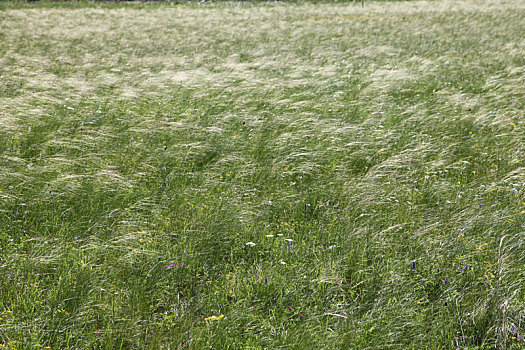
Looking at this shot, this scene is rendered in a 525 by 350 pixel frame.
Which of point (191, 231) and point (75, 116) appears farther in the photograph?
point (75, 116)

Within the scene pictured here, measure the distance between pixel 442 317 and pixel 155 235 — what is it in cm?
202

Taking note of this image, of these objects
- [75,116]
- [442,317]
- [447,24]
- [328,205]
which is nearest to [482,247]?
[442,317]

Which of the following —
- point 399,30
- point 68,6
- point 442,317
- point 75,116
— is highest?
point 68,6

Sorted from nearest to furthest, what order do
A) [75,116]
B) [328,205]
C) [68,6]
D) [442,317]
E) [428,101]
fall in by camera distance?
[442,317], [328,205], [75,116], [428,101], [68,6]

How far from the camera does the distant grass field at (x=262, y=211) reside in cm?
227

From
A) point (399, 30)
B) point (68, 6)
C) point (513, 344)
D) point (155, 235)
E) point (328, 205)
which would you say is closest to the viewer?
point (513, 344)

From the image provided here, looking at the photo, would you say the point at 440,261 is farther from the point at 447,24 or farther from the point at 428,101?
the point at 447,24

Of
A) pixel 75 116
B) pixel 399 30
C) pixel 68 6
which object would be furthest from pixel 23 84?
pixel 68 6

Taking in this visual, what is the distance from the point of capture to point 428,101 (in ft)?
19.9

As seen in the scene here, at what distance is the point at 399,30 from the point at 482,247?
1308 centimetres

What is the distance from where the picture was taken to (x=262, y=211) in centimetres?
337

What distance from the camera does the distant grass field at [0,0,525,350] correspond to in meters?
2.27

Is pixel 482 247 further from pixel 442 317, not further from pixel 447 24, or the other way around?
pixel 447 24

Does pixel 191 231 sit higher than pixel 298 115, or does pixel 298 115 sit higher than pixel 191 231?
pixel 298 115
